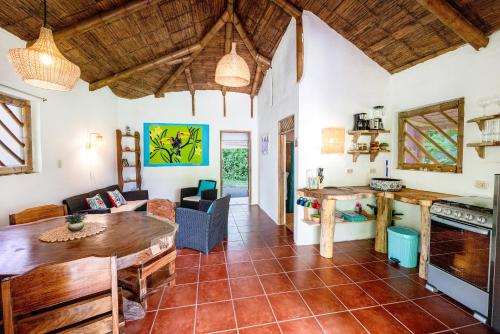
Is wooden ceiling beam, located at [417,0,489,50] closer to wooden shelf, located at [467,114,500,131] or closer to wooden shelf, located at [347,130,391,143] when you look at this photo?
wooden shelf, located at [467,114,500,131]

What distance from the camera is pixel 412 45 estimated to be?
3.08 metres

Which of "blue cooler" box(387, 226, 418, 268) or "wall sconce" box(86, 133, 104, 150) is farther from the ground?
"wall sconce" box(86, 133, 104, 150)

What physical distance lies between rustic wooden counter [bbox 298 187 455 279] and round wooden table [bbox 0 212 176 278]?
2.06 m

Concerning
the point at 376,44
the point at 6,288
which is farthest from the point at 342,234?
the point at 6,288

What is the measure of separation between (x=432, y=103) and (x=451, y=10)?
1.20m

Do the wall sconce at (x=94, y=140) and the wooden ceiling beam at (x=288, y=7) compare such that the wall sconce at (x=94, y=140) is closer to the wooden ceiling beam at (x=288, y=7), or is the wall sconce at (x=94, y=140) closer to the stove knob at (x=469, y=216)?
the wooden ceiling beam at (x=288, y=7)

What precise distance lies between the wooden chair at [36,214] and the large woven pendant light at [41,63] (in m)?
1.36

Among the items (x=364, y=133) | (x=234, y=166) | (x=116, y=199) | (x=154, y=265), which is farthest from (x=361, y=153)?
(x=234, y=166)

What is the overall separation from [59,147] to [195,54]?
3.02 metres

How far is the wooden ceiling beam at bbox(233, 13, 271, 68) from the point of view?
12.8ft

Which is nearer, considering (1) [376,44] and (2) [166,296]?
(2) [166,296]

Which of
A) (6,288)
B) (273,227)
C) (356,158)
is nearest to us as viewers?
(6,288)

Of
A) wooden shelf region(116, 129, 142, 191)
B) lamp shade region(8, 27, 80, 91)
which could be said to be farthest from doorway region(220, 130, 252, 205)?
lamp shade region(8, 27, 80, 91)

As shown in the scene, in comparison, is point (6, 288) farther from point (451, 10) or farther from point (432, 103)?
point (432, 103)
